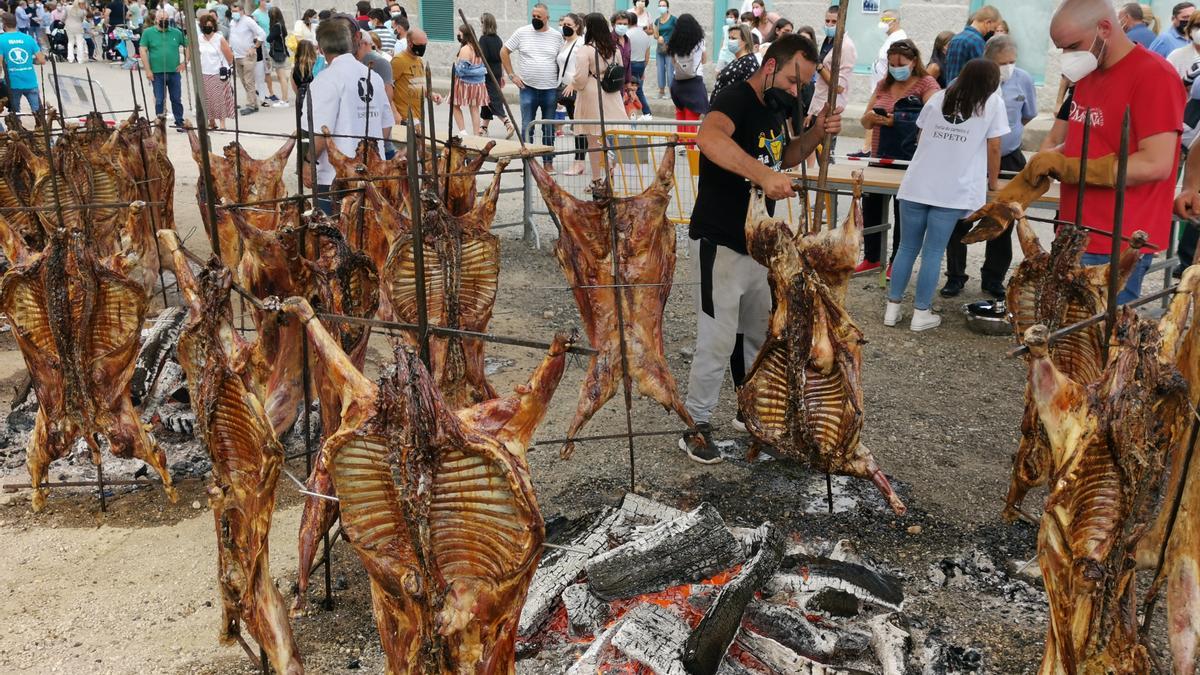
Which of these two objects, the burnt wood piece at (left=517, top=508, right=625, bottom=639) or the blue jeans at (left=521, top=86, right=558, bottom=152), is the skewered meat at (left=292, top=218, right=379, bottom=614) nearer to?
the burnt wood piece at (left=517, top=508, right=625, bottom=639)

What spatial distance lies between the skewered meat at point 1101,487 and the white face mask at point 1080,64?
8.24 feet

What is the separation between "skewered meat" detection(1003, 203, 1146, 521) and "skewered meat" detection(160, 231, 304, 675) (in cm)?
320

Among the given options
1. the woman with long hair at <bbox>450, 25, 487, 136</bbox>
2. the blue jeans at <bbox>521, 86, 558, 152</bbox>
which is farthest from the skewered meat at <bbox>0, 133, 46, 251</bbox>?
the blue jeans at <bbox>521, 86, 558, 152</bbox>

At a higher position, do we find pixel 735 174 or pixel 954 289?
pixel 735 174

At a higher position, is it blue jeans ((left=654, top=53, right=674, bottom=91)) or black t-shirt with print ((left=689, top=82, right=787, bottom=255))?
blue jeans ((left=654, top=53, right=674, bottom=91))

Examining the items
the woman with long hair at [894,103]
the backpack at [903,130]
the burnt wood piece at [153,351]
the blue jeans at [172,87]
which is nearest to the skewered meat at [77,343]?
the burnt wood piece at [153,351]

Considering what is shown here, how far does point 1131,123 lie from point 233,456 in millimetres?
4447

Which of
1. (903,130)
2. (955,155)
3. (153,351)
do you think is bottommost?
(153,351)

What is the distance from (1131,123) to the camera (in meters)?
4.90

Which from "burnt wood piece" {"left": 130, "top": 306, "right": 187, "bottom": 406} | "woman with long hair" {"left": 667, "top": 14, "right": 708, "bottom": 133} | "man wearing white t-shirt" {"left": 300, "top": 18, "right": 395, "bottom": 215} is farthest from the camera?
"woman with long hair" {"left": 667, "top": 14, "right": 708, "bottom": 133}

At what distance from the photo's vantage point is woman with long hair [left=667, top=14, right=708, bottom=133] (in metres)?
11.4

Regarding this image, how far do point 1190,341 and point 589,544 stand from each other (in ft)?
8.32

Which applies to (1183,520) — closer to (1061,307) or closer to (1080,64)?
(1061,307)


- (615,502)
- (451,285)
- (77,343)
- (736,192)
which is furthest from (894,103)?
(77,343)
